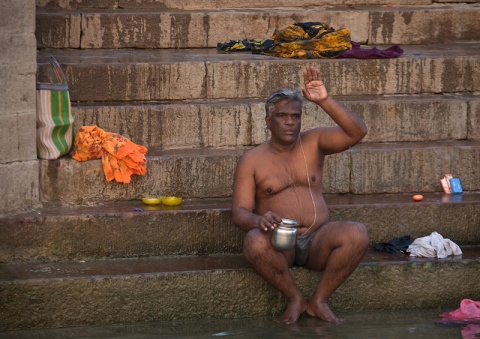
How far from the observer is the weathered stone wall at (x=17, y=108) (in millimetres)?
7395

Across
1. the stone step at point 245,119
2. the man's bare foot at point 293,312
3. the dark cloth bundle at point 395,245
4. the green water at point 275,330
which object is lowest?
the green water at point 275,330

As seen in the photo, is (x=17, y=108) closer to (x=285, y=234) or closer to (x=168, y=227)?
(x=168, y=227)

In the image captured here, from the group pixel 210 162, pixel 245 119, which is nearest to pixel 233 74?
pixel 245 119

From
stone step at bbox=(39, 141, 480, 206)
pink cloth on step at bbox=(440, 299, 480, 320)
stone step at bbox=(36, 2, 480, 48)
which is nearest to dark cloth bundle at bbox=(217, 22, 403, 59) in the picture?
stone step at bbox=(36, 2, 480, 48)

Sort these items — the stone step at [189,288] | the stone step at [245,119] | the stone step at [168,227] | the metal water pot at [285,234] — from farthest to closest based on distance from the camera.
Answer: the stone step at [245,119] < the stone step at [168,227] < the stone step at [189,288] < the metal water pot at [285,234]

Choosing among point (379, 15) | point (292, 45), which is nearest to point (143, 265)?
point (292, 45)

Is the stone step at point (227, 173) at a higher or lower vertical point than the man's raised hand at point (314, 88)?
lower

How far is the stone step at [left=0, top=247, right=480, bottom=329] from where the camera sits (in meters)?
6.66

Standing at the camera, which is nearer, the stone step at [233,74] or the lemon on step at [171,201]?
the lemon on step at [171,201]

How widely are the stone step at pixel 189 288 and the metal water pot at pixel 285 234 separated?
1.80 ft

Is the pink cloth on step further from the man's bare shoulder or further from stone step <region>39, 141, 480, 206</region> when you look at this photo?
the man's bare shoulder

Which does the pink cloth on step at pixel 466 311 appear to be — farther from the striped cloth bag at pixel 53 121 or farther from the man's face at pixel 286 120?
the striped cloth bag at pixel 53 121

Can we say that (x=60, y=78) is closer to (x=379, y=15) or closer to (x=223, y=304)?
(x=223, y=304)

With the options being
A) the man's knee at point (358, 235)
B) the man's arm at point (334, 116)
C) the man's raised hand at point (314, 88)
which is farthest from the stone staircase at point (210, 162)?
the man's raised hand at point (314, 88)
